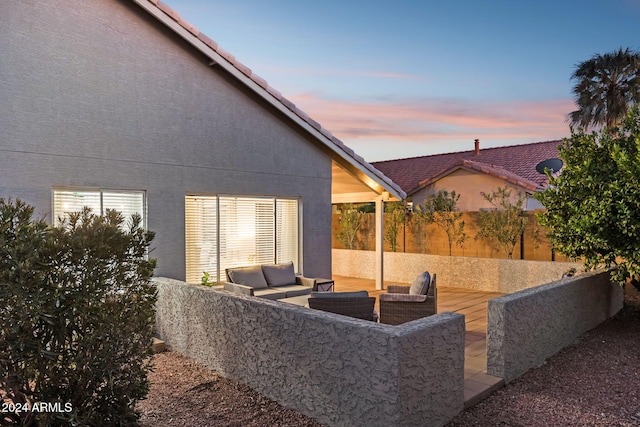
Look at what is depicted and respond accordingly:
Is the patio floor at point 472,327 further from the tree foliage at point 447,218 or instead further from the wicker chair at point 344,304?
the tree foliage at point 447,218

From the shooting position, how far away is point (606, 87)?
52.2ft

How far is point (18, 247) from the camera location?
10.7 feet

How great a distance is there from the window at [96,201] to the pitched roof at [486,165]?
13171mm

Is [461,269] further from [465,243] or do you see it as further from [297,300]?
[297,300]

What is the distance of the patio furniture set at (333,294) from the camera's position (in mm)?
5906

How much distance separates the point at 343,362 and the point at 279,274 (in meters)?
5.62

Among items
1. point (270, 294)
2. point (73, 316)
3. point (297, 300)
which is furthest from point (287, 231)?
point (73, 316)

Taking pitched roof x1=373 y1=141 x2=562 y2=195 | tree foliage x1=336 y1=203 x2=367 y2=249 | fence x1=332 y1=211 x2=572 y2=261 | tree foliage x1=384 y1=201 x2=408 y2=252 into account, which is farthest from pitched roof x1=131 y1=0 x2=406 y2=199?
pitched roof x1=373 y1=141 x2=562 y2=195

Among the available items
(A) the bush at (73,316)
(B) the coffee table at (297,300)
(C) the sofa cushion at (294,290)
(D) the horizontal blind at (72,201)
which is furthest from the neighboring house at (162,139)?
(A) the bush at (73,316)

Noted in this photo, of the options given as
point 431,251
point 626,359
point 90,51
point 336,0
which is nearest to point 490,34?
point 336,0

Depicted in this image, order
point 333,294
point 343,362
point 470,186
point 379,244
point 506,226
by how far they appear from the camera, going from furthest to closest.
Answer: point 470,186 < point 379,244 < point 506,226 < point 333,294 < point 343,362

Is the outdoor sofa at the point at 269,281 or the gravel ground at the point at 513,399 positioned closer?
the gravel ground at the point at 513,399

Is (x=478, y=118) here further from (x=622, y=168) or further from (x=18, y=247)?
(x=18, y=247)

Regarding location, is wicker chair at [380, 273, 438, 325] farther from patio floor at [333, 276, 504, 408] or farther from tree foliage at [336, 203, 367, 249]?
tree foliage at [336, 203, 367, 249]
